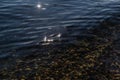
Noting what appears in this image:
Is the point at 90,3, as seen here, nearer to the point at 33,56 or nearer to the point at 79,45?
the point at 79,45

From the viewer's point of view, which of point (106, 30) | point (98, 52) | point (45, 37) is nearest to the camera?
point (98, 52)

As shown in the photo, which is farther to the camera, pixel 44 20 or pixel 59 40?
pixel 44 20

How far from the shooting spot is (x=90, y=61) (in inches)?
694

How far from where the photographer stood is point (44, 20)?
23641 mm

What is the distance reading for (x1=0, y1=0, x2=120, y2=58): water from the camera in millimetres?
19812

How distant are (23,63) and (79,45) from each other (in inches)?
209

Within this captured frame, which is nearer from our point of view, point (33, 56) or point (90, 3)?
point (33, 56)

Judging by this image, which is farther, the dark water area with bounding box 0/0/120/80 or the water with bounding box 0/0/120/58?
the water with bounding box 0/0/120/58

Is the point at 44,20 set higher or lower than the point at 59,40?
higher

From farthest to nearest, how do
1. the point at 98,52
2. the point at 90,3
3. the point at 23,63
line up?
1. the point at 90,3
2. the point at 98,52
3. the point at 23,63

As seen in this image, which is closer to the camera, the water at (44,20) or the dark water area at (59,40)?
the dark water area at (59,40)

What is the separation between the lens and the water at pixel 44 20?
1981 cm

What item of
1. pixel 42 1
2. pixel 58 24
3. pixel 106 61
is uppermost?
pixel 42 1

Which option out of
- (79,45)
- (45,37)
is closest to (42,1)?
(45,37)
